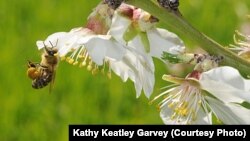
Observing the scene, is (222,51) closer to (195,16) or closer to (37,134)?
(37,134)

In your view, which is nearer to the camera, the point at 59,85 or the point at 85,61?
the point at 85,61

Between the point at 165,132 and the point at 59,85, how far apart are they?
7.37ft

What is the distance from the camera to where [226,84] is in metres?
1.76

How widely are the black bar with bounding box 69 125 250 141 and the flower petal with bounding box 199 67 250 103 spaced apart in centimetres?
17

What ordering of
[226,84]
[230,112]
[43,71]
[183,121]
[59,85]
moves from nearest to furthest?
[226,84] → [230,112] → [183,121] → [43,71] → [59,85]

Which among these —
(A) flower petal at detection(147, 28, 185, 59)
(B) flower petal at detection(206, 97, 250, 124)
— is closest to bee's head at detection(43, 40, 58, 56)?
(A) flower petal at detection(147, 28, 185, 59)

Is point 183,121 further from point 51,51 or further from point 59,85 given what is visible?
point 59,85

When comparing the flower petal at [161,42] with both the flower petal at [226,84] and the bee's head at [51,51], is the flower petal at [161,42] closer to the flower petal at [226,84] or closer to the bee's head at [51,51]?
the flower petal at [226,84]

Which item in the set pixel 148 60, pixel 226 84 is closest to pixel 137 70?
pixel 148 60

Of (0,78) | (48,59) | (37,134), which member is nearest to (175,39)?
(48,59)

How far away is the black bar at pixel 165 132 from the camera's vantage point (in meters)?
2.04

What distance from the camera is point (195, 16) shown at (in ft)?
15.9

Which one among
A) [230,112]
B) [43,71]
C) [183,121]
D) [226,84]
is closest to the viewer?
[226,84]

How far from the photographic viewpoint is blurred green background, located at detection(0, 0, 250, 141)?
4.06m
